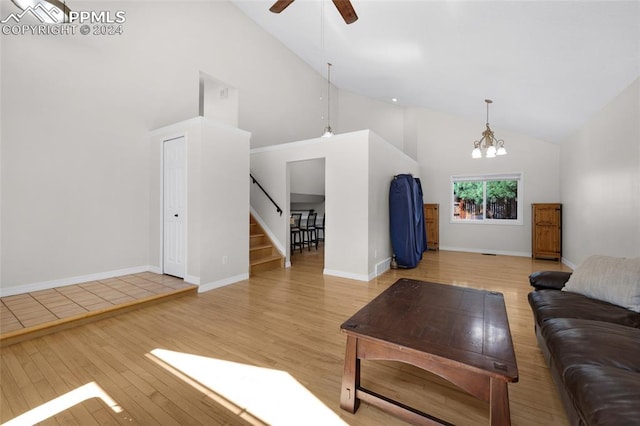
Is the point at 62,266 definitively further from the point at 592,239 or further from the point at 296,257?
the point at 592,239

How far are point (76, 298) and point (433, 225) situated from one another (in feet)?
23.1

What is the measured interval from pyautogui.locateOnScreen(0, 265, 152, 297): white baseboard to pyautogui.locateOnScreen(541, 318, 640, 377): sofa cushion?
16.0 ft

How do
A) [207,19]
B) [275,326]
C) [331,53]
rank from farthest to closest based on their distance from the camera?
1. [331,53]
2. [207,19]
3. [275,326]

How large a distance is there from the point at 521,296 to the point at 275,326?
318cm

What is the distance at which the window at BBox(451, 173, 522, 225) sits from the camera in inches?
253

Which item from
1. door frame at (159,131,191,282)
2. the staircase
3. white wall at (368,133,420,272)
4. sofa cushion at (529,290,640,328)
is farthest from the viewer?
the staircase

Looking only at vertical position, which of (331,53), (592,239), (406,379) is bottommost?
(406,379)

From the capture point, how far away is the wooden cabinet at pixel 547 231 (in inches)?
218

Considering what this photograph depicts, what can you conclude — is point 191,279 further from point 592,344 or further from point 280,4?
point 592,344

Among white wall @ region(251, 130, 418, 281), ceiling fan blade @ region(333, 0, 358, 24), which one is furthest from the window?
ceiling fan blade @ region(333, 0, 358, 24)

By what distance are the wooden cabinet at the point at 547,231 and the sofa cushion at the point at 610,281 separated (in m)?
4.23

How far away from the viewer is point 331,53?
5.84 m

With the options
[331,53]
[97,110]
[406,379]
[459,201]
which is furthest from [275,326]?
[459,201]

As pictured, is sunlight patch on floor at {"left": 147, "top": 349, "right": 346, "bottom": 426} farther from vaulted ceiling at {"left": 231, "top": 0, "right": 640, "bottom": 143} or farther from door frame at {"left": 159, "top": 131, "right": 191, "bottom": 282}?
vaulted ceiling at {"left": 231, "top": 0, "right": 640, "bottom": 143}
